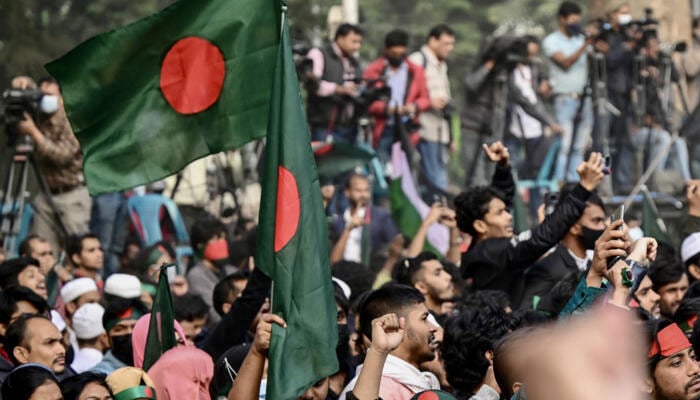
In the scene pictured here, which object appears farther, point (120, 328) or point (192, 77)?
point (120, 328)

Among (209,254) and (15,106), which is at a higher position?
(15,106)

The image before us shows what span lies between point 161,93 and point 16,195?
5131 millimetres

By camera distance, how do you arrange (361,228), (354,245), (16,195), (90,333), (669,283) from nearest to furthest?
(669,283)
(90,333)
(16,195)
(354,245)
(361,228)

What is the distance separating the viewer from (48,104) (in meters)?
11.1

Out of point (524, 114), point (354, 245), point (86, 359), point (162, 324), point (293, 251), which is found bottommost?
point (354, 245)

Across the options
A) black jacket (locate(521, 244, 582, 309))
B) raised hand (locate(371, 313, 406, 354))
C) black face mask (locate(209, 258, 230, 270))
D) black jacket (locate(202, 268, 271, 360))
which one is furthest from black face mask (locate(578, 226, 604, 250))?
black face mask (locate(209, 258, 230, 270))

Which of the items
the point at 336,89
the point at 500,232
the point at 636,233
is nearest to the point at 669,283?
the point at 500,232

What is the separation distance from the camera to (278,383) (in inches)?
208

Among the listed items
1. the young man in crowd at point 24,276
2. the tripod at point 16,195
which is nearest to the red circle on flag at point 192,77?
the young man in crowd at point 24,276

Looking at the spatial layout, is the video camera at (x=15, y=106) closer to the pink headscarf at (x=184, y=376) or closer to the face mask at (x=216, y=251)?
the face mask at (x=216, y=251)

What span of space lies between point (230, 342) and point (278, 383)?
1.45 metres

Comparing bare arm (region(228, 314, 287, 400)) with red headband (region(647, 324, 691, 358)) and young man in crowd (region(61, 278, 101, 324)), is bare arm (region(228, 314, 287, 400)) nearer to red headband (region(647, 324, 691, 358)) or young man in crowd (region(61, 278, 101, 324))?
red headband (region(647, 324, 691, 358))

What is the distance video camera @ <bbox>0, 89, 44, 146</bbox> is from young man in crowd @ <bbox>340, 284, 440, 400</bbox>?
15.8ft

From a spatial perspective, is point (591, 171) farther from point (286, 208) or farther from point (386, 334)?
point (386, 334)
